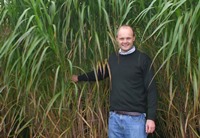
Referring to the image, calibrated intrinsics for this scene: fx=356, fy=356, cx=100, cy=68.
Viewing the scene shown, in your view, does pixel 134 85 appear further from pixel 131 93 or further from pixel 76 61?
pixel 76 61

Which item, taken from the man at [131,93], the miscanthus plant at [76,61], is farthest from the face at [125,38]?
the miscanthus plant at [76,61]

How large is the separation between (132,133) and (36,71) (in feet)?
2.16

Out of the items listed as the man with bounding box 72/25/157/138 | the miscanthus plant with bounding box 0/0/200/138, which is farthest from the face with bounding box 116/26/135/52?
the miscanthus plant with bounding box 0/0/200/138

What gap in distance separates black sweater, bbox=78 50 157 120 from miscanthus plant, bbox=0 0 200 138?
11 centimetres

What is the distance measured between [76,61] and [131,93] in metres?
0.48

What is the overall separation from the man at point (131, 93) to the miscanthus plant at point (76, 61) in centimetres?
12

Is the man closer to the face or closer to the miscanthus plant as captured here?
the face

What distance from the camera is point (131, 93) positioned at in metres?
2.03

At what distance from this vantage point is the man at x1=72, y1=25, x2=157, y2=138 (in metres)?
2.00

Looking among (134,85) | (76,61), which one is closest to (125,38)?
(134,85)

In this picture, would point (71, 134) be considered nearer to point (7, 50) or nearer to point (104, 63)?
point (104, 63)

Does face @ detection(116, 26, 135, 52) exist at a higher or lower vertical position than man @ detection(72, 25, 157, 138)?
higher

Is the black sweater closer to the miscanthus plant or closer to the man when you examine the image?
the man

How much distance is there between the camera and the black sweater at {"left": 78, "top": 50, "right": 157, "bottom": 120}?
2014 millimetres
